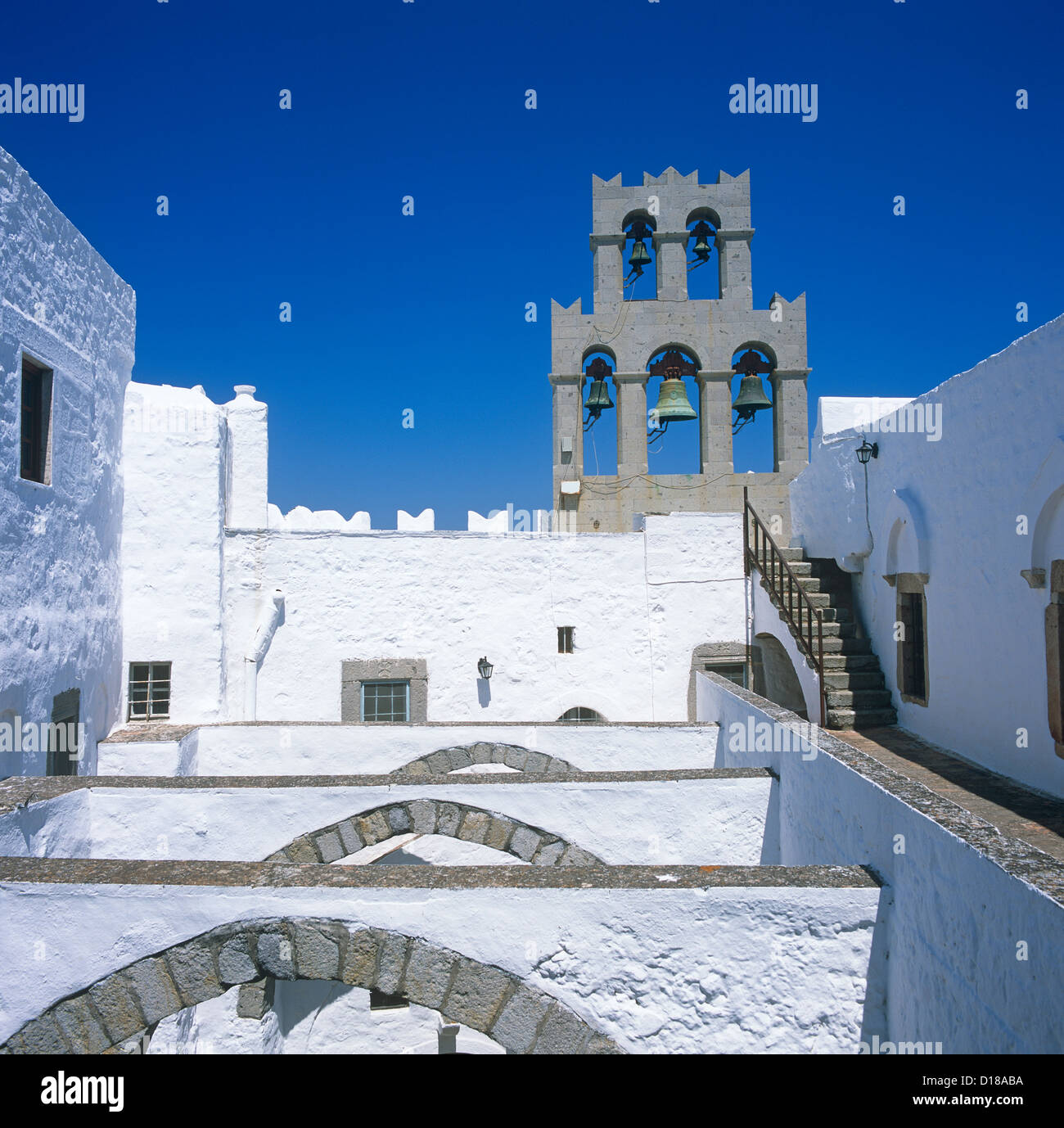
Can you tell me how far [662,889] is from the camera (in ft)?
11.7

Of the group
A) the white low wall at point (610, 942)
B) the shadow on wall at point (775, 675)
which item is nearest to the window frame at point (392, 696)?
the shadow on wall at point (775, 675)

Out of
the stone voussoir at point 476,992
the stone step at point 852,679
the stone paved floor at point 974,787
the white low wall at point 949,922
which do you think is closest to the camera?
the white low wall at point 949,922

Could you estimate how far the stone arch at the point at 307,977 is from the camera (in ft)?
11.6

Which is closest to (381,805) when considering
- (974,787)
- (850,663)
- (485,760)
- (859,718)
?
(485,760)

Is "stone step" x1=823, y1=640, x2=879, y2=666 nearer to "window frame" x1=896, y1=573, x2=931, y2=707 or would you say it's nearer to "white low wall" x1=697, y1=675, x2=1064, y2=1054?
"window frame" x1=896, y1=573, x2=931, y2=707

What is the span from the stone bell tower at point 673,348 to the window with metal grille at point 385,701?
363 cm

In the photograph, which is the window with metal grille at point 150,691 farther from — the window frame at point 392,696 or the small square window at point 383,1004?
the small square window at point 383,1004

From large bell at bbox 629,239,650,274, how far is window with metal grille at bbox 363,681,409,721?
7.05m

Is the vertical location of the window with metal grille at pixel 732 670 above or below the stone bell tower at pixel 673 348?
below

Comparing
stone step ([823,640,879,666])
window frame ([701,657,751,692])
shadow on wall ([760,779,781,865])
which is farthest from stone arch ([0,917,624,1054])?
window frame ([701,657,751,692])

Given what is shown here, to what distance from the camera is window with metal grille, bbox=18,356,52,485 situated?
22.6 feet
